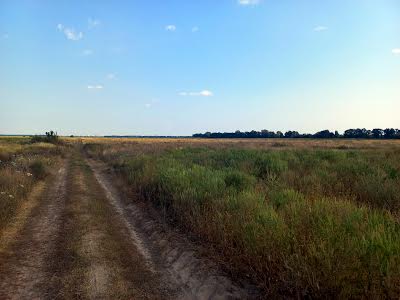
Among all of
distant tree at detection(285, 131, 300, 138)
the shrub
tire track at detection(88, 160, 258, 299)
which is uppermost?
distant tree at detection(285, 131, 300, 138)

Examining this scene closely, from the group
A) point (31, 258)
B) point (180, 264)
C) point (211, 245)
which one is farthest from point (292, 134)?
point (31, 258)

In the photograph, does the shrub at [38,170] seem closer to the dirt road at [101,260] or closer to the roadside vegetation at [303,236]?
the dirt road at [101,260]

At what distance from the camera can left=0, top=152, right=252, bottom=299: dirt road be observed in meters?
5.51

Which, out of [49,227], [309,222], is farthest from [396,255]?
[49,227]

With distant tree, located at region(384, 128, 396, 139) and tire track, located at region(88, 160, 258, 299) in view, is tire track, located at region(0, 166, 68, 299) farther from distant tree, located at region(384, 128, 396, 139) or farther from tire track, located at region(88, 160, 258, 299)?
distant tree, located at region(384, 128, 396, 139)

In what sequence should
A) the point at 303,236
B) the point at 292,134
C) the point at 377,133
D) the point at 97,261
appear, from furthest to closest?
the point at 292,134 → the point at 377,133 → the point at 97,261 → the point at 303,236

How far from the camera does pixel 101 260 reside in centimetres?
673

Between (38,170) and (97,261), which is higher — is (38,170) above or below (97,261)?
above

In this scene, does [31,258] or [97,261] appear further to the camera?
[31,258]

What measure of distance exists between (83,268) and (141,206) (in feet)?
18.6

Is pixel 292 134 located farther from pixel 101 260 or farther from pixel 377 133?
pixel 101 260

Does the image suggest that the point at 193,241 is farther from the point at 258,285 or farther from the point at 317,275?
the point at 317,275

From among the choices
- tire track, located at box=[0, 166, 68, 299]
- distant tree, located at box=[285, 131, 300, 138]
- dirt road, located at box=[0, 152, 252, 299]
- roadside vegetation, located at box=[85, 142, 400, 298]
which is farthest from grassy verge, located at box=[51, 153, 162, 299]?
distant tree, located at box=[285, 131, 300, 138]

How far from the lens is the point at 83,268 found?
6293 mm
